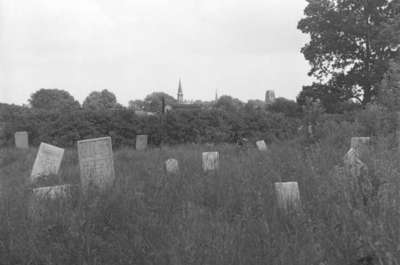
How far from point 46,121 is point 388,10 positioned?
25256mm

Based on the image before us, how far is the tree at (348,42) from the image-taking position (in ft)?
100

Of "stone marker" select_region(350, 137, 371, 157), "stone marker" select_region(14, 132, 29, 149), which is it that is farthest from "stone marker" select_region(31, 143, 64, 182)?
"stone marker" select_region(14, 132, 29, 149)

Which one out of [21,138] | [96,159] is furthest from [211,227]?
[21,138]

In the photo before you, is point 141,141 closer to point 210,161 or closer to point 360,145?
point 210,161

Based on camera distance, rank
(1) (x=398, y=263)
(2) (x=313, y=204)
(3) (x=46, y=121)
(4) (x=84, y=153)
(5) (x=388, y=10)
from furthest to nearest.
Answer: (5) (x=388, y=10), (3) (x=46, y=121), (4) (x=84, y=153), (2) (x=313, y=204), (1) (x=398, y=263)

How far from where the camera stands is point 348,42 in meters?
31.8

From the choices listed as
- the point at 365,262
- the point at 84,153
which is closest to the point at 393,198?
the point at 365,262

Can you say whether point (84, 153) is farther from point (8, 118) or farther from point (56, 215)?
point (8, 118)

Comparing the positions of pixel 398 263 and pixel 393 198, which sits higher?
pixel 393 198

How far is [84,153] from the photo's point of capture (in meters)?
7.31

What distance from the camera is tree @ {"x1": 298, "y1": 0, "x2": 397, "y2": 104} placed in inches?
1206

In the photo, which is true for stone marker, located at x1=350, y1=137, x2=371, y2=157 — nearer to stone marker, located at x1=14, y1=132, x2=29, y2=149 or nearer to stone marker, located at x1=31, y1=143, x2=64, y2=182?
stone marker, located at x1=31, y1=143, x2=64, y2=182

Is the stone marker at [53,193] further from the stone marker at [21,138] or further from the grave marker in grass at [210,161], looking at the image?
the stone marker at [21,138]

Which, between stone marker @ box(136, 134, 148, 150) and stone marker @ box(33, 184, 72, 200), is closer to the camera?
stone marker @ box(33, 184, 72, 200)
